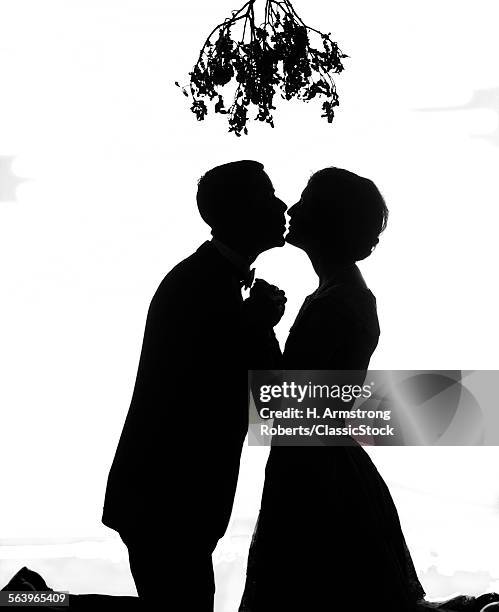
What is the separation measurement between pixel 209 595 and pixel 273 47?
303 cm

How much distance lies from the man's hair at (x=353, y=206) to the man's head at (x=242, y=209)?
25 cm

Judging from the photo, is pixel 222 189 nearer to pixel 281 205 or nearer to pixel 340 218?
pixel 281 205

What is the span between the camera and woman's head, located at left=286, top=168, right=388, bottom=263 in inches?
187

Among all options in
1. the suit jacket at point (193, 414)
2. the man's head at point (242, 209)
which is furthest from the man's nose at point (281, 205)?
the suit jacket at point (193, 414)

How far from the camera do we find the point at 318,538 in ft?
14.7

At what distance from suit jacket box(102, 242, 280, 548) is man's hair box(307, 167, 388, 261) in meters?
0.60

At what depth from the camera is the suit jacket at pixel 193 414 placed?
4512 millimetres

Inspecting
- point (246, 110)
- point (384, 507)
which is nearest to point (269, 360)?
point (384, 507)

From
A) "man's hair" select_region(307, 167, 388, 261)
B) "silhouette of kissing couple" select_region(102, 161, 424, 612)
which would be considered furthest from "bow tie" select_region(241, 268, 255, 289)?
"man's hair" select_region(307, 167, 388, 261)

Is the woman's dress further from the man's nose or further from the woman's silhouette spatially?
the man's nose

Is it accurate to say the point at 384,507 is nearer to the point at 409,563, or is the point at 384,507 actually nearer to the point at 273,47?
the point at 409,563

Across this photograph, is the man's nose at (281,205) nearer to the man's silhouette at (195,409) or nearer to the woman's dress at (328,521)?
the man's silhouette at (195,409)

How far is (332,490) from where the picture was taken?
14.7 ft

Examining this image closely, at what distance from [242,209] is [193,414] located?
103 cm
